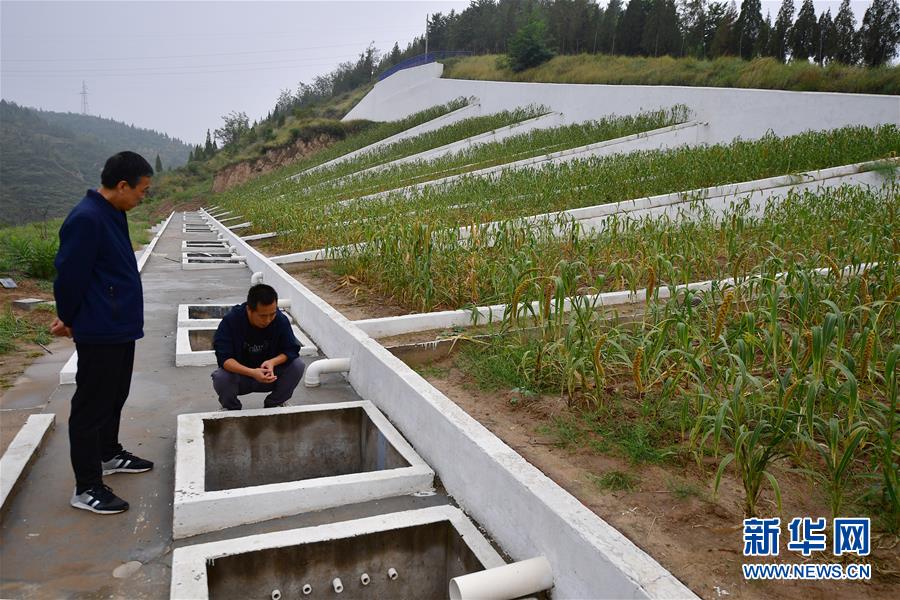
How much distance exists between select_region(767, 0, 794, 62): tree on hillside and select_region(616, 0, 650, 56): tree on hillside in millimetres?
8122

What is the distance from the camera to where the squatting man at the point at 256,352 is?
3439 millimetres

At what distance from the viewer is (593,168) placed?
38.7 ft

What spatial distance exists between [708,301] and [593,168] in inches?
330

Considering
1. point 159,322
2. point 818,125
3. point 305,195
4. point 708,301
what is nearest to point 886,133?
point 818,125

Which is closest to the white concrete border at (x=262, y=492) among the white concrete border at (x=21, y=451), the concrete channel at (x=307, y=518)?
the concrete channel at (x=307, y=518)

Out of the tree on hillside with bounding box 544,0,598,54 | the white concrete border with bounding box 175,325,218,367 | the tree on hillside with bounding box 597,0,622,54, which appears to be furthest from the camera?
the tree on hillside with bounding box 544,0,598,54

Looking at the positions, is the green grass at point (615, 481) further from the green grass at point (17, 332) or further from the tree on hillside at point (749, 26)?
the tree on hillside at point (749, 26)

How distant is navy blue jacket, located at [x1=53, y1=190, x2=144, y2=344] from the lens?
254 centimetres

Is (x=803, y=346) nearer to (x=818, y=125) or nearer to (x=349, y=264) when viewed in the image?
(x=349, y=264)

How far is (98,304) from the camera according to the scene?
103 inches

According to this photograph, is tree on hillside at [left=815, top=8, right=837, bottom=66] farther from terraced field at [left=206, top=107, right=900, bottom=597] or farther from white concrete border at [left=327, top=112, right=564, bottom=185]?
terraced field at [left=206, top=107, right=900, bottom=597]

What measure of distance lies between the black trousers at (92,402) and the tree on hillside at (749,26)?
84.6 ft

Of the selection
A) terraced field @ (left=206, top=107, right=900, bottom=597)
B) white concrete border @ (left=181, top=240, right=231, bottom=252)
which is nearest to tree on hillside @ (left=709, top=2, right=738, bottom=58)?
terraced field @ (left=206, top=107, right=900, bottom=597)

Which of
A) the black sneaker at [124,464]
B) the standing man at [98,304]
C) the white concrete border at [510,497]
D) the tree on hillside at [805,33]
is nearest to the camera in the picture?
the white concrete border at [510,497]
